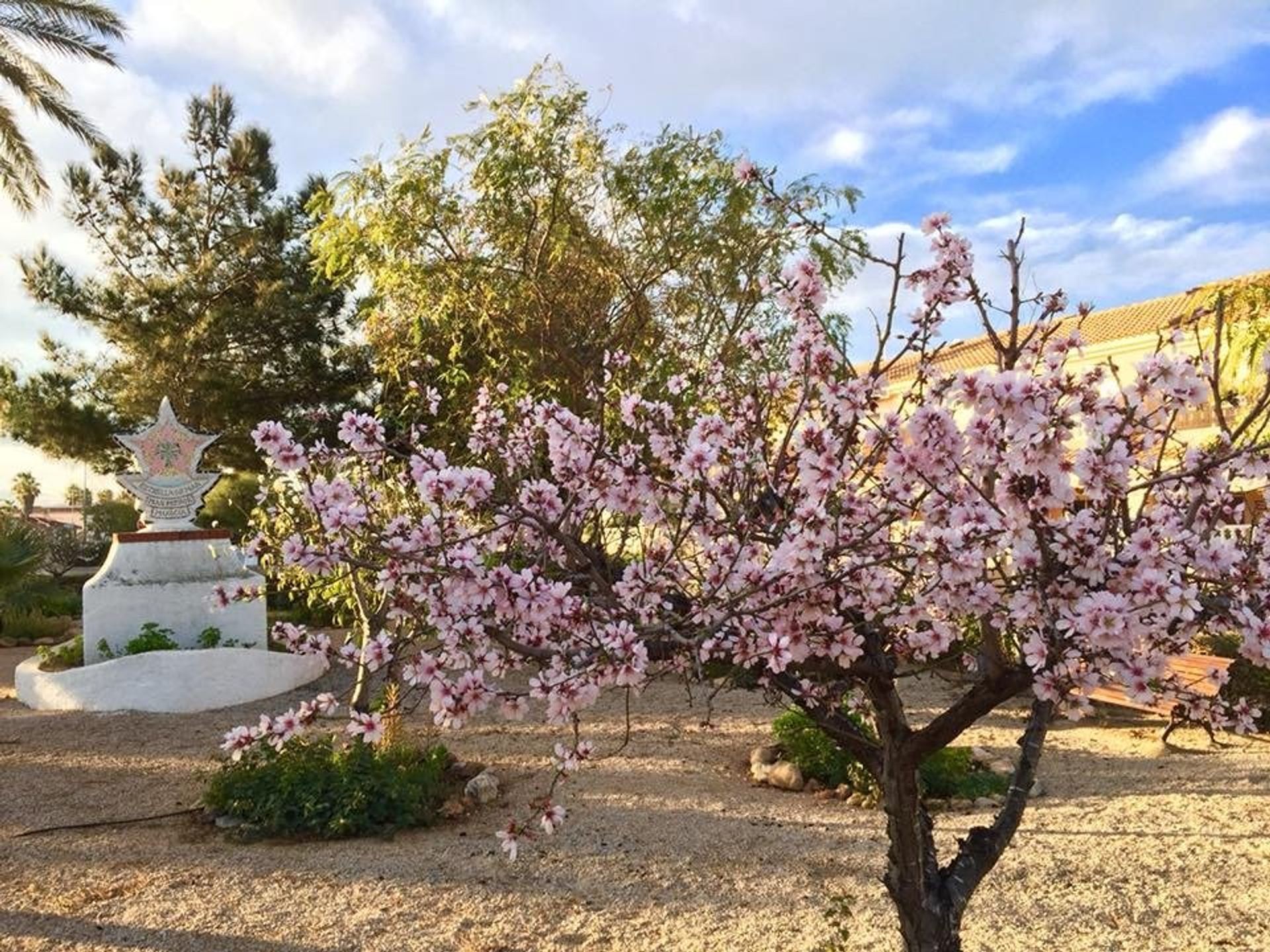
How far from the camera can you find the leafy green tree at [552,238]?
9.45 metres

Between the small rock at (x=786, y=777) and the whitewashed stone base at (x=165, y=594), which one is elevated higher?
the whitewashed stone base at (x=165, y=594)

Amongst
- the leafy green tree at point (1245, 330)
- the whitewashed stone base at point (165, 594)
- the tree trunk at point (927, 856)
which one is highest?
the leafy green tree at point (1245, 330)

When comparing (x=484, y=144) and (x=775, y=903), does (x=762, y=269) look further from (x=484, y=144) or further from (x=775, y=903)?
(x=775, y=903)

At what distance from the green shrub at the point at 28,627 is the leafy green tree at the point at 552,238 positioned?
347 inches

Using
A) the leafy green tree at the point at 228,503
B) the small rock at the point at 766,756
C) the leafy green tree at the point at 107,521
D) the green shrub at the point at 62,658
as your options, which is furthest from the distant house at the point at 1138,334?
the leafy green tree at the point at 107,521

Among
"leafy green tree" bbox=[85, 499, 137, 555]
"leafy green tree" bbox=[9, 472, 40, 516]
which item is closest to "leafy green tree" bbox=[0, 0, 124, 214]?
"leafy green tree" bbox=[85, 499, 137, 555]

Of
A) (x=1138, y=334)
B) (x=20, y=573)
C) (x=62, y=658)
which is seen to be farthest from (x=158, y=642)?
(x=1138, y=334)

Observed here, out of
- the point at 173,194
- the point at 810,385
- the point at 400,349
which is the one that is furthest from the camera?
the point at 173,194

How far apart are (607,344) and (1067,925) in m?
5.45

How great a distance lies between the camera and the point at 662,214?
31.6 feet

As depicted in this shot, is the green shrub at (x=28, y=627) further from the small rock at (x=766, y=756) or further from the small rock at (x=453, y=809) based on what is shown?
the small rock at (x=766, y=756)

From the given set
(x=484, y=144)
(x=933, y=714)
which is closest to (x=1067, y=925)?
(x=933, y=714)

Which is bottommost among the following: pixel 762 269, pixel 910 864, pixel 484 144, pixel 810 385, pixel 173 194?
pixel 910 864

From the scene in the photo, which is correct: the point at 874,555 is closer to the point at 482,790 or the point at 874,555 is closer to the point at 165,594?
the point at 482,790
